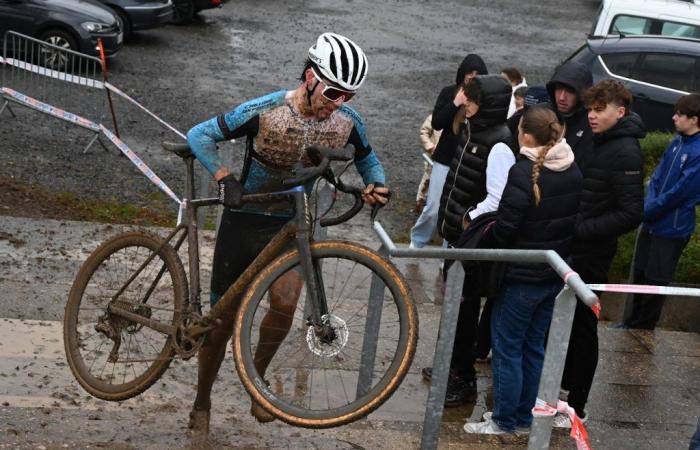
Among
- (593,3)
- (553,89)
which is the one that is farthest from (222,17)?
(553,89)

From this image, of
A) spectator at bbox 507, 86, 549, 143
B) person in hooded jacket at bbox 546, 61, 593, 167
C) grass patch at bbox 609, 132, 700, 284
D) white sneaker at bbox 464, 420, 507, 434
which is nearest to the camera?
white sneaker at bbox 464, 420, 507, 434

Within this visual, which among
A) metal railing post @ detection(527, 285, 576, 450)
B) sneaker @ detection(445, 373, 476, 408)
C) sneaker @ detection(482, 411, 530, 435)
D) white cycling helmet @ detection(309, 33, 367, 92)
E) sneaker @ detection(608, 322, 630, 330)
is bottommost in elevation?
sneaker @ detection(608, 322, 630, 330)

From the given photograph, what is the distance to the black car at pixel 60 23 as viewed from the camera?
53.1 feet

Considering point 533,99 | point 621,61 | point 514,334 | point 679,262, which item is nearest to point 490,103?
point 533,99

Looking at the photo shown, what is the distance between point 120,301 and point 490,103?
2383 mm

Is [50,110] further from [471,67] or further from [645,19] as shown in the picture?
[645,19]

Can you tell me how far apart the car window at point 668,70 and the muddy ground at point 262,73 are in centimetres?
317

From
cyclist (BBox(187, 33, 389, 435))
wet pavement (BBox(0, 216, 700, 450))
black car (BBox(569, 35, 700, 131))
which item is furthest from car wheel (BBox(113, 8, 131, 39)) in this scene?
cyclist (BBox(187, 33, 389, 435))

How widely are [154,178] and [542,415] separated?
757cm

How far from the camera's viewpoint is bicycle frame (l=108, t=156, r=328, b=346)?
4.85 m

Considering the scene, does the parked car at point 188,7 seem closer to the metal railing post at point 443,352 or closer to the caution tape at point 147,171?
the caution tape at point 147,171

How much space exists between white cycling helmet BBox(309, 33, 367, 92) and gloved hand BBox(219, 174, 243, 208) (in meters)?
0.62

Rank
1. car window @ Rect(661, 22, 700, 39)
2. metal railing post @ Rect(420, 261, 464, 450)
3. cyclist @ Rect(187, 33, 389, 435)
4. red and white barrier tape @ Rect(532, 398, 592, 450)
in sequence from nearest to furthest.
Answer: red and white barrier tape @ Rect(532, 398, 592, 450) → metal railing post @ Rect(420, 261, 464, 450) → cyclist @ Rect(187, 33, 389, 435) → car window @ Rect(661, 22, 700, 39)

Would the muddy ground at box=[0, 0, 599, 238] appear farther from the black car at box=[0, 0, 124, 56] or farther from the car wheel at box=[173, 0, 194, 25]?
the black car at box=[0, 0, 124, 56]
